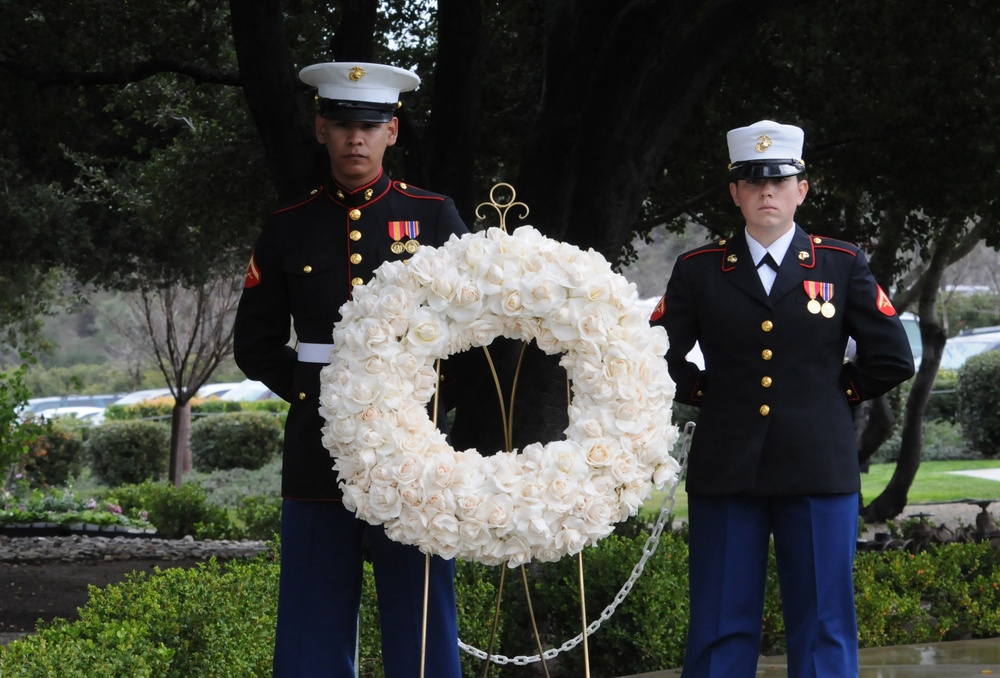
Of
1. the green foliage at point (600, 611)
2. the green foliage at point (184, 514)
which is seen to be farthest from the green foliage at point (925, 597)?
the green foliage at point (184, 514)

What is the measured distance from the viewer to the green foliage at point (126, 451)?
19.7 metres

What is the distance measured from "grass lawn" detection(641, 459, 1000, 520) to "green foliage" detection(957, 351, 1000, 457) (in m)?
0.53

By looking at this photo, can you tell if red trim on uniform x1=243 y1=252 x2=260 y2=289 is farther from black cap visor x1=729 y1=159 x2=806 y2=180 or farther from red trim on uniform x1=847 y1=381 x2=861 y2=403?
red trim on uniform x1=847 y1=381 x2=861 y2=403

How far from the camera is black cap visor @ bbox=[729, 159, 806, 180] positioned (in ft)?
12.2

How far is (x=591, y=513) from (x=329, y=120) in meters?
1.40

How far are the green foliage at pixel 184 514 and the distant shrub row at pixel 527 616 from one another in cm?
702

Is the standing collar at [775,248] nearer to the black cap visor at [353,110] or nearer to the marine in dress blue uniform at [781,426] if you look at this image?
the marine in dress blue uniform at [781,426]

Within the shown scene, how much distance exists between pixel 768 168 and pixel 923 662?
3.04 meters

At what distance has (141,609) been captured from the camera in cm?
479

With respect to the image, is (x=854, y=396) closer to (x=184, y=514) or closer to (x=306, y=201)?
(x=306, y=201)

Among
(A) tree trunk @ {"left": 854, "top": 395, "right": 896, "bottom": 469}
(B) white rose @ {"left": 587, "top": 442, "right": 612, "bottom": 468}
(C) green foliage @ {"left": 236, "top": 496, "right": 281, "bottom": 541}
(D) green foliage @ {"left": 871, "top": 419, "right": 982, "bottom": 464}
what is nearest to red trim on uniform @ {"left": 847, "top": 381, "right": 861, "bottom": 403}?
(B) white rose @ {"left": 587, "top": 442, "right": 612, "bottom": 468}

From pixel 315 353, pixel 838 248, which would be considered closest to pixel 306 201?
pixel 315 353

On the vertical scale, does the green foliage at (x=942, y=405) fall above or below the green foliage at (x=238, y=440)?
above

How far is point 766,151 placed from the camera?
375cm
